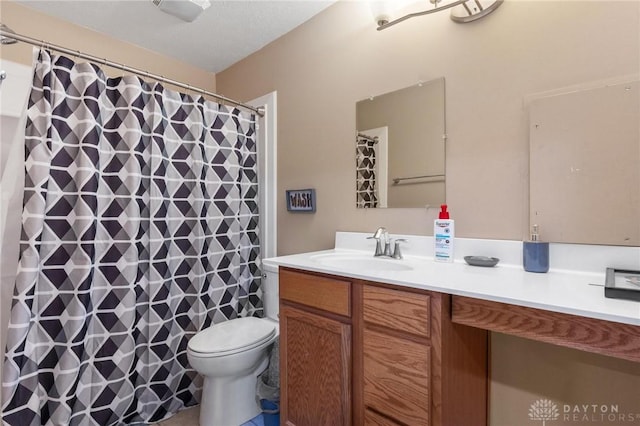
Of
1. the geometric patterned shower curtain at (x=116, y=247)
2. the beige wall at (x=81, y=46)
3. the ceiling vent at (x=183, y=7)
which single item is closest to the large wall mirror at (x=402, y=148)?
the geometric patterned shower curtain at (x=116, y=247)

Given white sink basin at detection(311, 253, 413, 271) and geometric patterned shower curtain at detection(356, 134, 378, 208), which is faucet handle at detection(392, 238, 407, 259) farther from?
geometric patterned shower curtain at detection(356, 134, 378, 208)

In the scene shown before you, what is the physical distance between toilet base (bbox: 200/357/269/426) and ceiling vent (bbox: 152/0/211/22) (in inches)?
79.6

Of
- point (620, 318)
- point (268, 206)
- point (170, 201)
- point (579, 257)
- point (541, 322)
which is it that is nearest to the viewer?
point (620, 318)

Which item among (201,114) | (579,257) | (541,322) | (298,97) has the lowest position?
(541,322)

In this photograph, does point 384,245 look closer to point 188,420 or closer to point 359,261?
point 359,261

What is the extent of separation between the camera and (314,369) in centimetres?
129

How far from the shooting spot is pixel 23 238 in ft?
4.40

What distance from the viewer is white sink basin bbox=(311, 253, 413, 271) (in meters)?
1.45

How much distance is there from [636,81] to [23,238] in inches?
94.3

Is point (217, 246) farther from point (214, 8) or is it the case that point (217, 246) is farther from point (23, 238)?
point (214, 8)

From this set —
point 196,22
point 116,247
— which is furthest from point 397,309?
point 196,22

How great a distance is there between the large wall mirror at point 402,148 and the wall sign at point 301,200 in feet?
1.09

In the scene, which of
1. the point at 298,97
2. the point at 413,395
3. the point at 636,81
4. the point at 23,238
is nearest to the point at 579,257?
the point at 636,81

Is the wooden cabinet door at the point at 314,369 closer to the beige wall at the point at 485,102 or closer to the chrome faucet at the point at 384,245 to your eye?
the chrome faucet at the point at 384,245
